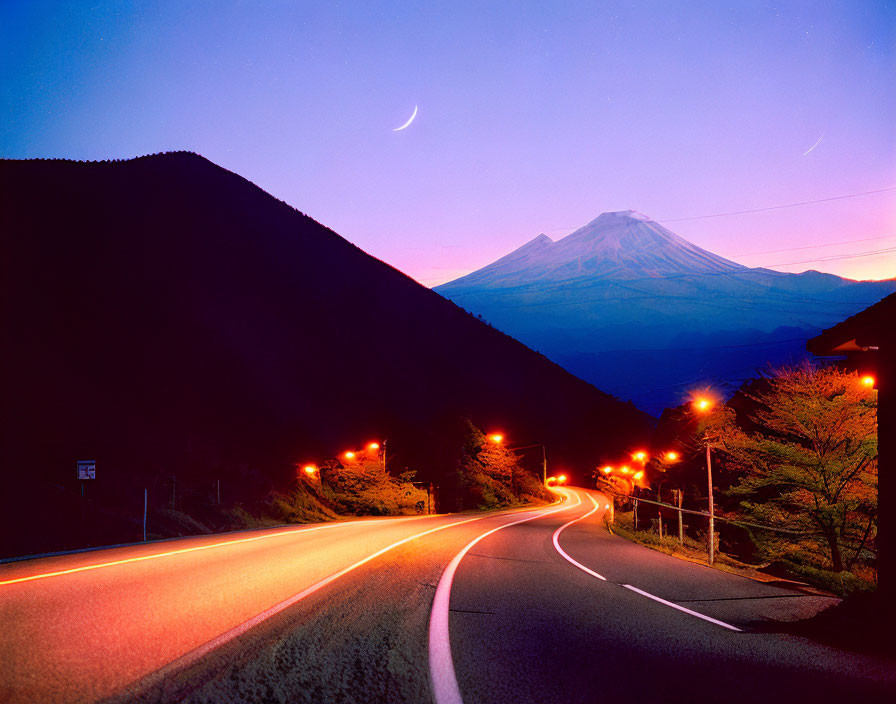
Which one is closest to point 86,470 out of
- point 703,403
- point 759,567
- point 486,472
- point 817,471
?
point 703,403

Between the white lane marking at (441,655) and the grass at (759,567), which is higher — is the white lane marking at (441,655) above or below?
above

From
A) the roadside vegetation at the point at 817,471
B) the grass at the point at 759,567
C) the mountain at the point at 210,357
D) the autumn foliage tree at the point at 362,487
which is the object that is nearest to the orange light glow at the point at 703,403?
the roadside vegetation at the point at 817,471

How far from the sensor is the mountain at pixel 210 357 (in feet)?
118

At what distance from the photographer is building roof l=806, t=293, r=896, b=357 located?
627 cm

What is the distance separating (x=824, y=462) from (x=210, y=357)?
284 feet

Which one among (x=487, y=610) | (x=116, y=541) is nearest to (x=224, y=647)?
(x=487, y=610)

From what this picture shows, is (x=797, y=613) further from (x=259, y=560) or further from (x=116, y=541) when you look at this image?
(x=116, y=541)

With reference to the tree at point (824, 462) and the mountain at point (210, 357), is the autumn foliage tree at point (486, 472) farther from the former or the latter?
the tree at point (824, 462)

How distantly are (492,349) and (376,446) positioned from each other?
385ft

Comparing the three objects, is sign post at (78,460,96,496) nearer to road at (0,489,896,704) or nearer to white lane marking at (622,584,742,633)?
road at (0,489,896,704)

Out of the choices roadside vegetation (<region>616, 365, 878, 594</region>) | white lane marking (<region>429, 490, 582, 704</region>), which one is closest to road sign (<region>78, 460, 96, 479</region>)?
white lane marking (<region>429, 490, 582, 704</region>)

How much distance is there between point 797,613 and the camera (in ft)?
20.7

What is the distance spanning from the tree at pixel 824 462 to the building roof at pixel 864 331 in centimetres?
1073

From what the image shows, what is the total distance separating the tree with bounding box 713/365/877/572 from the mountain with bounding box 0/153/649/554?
81.8 feet
